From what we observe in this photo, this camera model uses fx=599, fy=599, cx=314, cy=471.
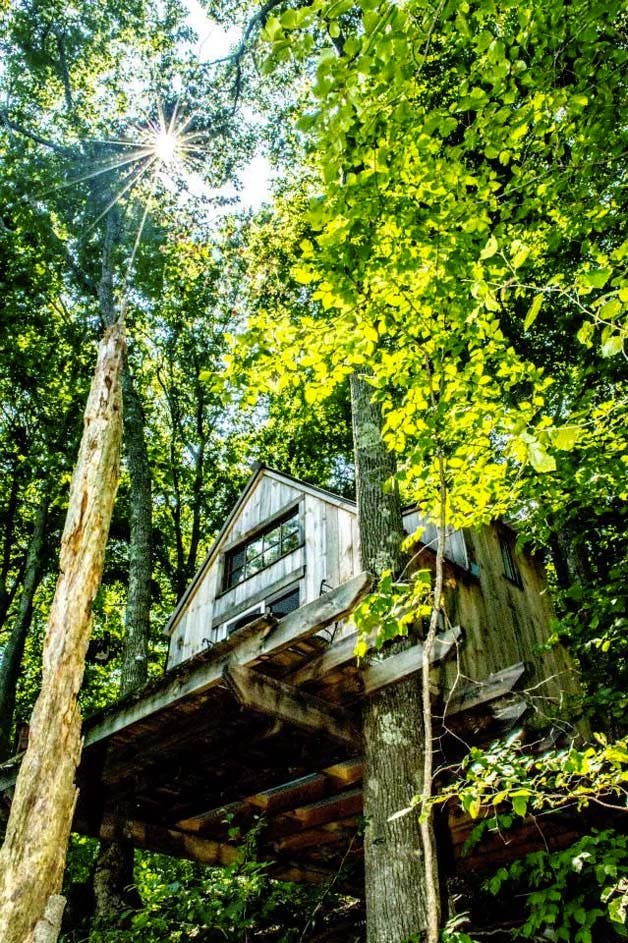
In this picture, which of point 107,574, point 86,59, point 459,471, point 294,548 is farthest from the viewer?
point 107,574

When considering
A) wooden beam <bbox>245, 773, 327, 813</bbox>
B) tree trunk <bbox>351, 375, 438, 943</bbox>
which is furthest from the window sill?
tree trunk <bbox>351, 375, 438, 943</bbox>

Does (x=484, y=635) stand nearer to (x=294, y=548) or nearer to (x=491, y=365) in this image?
(x=294, y=548)

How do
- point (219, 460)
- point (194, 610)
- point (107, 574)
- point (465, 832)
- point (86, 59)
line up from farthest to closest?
point (219, 460) < point (107, 574) < point (86, 59) < point (194, 610) < point (465, 832)

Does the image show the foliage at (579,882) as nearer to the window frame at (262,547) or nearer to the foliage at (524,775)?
the foliage at (524,775)

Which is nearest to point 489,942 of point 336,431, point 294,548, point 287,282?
point 294,548

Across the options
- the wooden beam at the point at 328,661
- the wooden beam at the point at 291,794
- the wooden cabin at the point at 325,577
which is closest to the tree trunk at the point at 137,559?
the wooden cabin at the point at 325,577

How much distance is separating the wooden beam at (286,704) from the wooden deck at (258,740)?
10 millimetres

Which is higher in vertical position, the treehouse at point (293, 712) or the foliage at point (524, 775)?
the treehouse at point (293, 712)

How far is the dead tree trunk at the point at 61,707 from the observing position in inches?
121

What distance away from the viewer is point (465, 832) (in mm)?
7504

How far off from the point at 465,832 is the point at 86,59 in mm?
19079

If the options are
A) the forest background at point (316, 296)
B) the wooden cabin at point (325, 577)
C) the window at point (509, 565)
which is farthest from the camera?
the window at point (509, 565)

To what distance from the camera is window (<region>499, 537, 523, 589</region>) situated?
43.8 feet

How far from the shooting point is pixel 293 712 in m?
5.52
